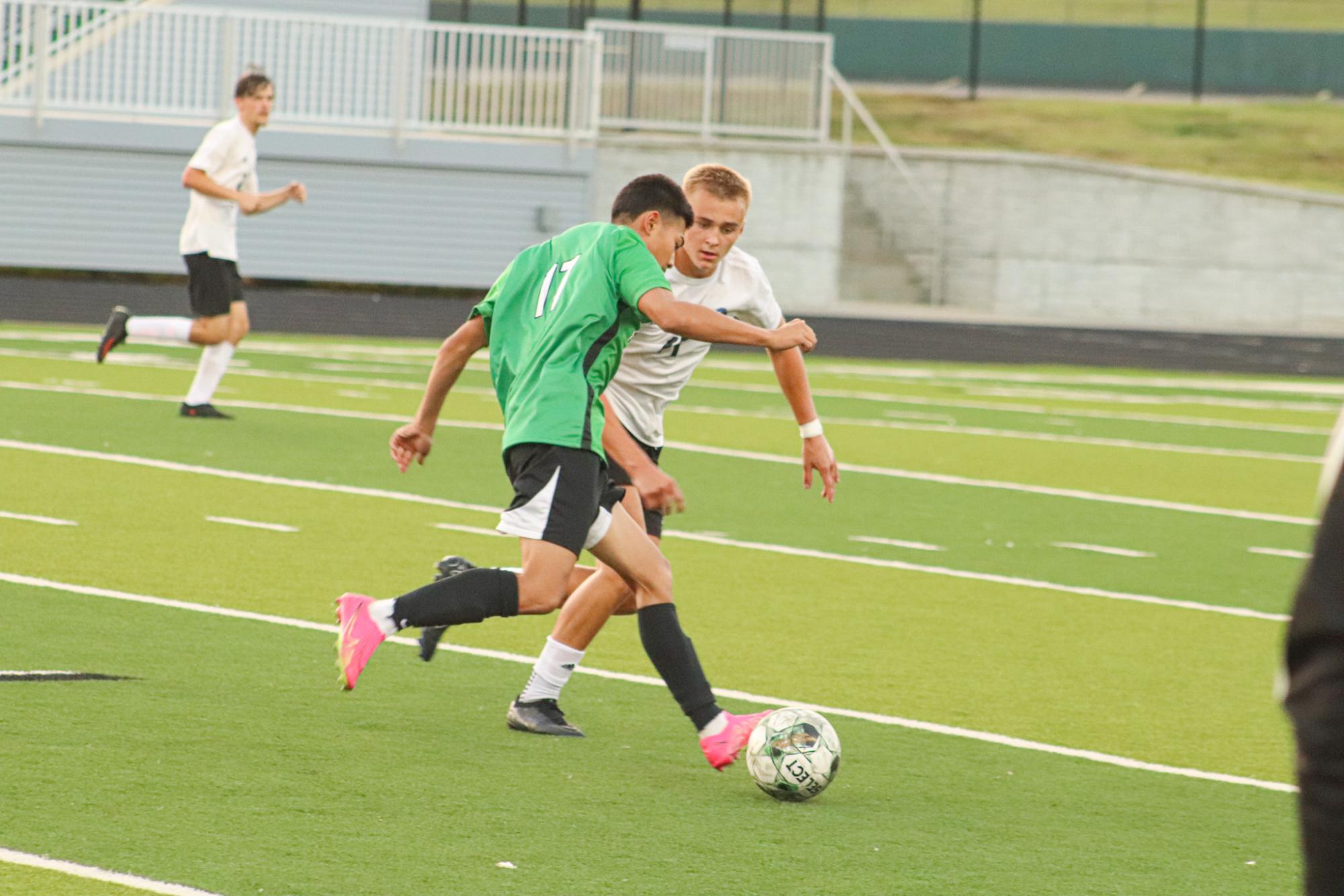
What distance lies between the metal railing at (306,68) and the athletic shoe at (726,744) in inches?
894

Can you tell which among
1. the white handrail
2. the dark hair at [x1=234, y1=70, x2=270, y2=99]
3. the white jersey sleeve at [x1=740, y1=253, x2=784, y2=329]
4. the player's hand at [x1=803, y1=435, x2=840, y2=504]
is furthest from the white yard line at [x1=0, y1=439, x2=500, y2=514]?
the white handrail

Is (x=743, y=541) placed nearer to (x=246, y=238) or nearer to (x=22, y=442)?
(x=22, y=442)

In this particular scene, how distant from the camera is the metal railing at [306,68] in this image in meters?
27.2

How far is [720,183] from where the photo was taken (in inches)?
261

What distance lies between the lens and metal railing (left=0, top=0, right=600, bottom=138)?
27156mm

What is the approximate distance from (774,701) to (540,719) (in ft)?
3.39

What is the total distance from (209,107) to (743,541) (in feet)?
60.2

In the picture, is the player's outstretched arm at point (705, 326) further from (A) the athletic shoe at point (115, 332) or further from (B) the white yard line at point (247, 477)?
(A) the athletic shoe at point (115, 332)

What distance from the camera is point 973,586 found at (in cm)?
996

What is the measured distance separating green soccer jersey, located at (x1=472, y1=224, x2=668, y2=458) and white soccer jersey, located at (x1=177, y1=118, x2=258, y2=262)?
8.38m

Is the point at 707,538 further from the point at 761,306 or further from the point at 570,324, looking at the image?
the point at 570,324

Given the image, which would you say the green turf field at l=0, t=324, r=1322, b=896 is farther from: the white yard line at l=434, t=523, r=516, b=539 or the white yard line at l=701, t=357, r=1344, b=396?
the white yard line at l=701, t=357, r=1344, b=396

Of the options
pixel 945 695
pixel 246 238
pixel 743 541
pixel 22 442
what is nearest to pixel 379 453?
pixel 22 442

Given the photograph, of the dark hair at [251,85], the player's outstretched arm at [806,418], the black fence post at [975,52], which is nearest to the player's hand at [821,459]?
the player's outstretched arm at [806,418]
